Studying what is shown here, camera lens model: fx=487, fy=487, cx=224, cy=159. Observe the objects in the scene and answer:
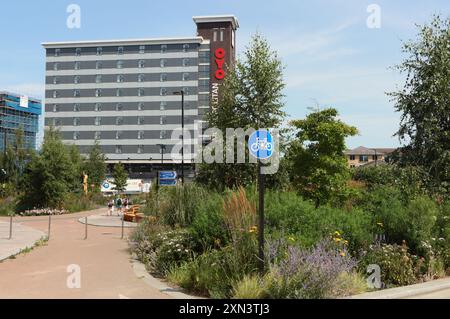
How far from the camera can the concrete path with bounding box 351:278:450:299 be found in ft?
24.4

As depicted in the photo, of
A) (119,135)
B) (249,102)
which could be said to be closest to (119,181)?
(119,135)

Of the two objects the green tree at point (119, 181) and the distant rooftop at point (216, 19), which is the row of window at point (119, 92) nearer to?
the distant rooftop at point (216, 19)

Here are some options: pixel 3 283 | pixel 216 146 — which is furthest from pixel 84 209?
pixel 3 283

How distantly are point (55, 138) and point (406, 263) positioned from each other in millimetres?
33034

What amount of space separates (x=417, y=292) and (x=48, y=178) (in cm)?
3039

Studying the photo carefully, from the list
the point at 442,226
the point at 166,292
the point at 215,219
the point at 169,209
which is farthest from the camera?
the point at 169,209

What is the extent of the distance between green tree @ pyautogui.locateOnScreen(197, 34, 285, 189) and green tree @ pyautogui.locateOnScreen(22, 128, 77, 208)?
17456 millimetres

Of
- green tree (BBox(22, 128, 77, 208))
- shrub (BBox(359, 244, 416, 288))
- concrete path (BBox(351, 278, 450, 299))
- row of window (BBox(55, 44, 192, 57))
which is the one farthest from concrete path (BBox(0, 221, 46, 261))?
row of window (BBox(55, 44, 192, 57))

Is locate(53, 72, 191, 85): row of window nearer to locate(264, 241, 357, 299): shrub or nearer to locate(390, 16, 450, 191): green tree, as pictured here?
locate(390, 16, 450, 191): green tree

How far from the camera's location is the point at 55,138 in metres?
37.3

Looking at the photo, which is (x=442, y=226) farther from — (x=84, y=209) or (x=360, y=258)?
(x=84, y=209)

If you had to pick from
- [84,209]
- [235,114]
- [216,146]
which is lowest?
[84,209]

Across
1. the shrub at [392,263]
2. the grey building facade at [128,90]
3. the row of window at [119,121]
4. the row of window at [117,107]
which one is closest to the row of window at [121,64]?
the grey building facade at [128,90]

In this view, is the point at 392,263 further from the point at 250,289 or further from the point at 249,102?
the point at 249,102
